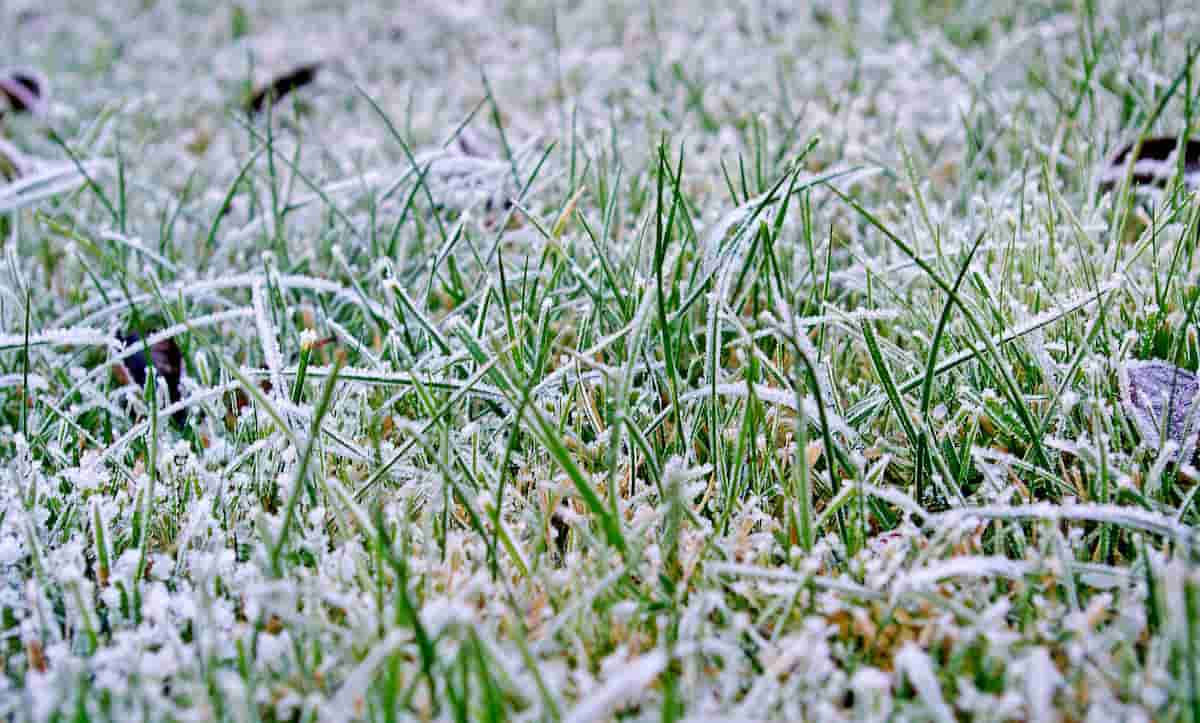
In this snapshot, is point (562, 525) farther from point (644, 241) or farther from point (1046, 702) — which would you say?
point (1046, 702)

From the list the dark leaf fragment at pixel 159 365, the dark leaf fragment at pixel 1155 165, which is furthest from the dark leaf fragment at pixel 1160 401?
the dark leaf fragment at pixel 159 365

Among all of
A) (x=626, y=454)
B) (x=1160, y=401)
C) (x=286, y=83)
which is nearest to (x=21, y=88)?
(x=286, y=83)

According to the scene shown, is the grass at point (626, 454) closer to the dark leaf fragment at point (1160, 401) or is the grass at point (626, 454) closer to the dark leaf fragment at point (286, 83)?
the dark leaf fragment at point (1160, 401)

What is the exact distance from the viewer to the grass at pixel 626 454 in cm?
83

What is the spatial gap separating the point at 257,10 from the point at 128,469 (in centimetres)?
289

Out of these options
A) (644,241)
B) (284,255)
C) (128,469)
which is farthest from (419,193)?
(128,469)

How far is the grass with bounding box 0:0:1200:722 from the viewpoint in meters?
0.83

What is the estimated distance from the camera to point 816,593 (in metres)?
0.93

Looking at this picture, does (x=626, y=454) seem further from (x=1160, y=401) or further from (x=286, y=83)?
(x=286, y=83)

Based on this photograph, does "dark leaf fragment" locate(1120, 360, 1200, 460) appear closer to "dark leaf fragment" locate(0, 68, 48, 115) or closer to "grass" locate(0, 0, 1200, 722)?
"grass" locate(0, 0, 1200, 722)

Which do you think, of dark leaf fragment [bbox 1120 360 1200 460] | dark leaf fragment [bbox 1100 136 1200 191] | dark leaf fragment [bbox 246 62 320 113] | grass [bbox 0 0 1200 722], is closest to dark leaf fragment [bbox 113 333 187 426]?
grass [bbox 0 0 1200 722]

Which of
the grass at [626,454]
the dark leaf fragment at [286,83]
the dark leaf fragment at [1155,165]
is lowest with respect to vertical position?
the grass at [626,454]

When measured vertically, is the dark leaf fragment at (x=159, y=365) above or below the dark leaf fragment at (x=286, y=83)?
below

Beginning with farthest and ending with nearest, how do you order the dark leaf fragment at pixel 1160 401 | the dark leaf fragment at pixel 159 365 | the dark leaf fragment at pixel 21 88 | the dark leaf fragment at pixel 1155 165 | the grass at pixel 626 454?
the dark leaf fragment at pixel 21 88, the dark leaf fragment at pixel 1155 165, the dark leaf fragment at pixel 159 365, the dark leaf fragment at pixel 1160 401, the grass at pixel 626 454
